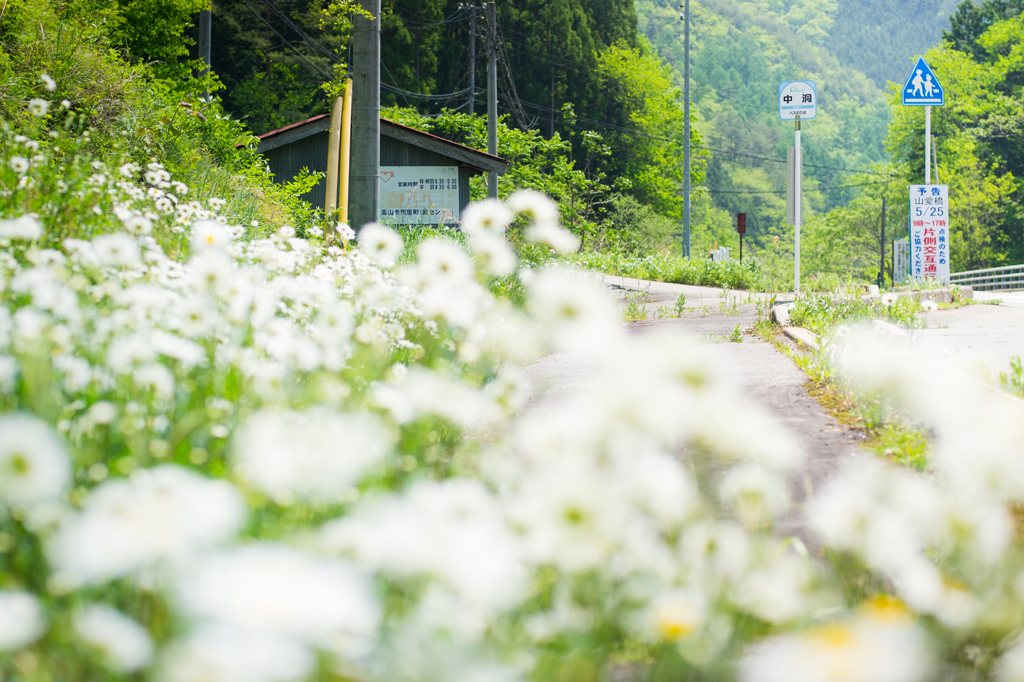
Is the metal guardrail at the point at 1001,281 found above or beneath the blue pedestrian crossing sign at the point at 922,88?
beneath

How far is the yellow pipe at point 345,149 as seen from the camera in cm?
744

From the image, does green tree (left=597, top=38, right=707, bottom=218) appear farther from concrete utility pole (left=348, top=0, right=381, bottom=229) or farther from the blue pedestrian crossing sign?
concrete utility pole (left=348, top=0, right=381, bottom=229)

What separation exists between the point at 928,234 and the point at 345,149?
455 inches

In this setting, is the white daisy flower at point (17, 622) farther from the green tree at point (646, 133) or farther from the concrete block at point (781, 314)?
the green tree at point (646, 133)

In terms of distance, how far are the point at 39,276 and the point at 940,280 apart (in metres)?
15.8

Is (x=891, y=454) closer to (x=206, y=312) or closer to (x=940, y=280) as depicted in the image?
(x=206, y=312)

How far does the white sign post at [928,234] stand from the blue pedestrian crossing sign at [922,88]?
6.07ft

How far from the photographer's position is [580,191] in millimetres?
31547

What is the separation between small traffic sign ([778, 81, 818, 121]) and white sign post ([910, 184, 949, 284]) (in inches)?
195

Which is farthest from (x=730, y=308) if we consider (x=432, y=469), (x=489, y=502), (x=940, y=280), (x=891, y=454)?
(x=489, y=502)

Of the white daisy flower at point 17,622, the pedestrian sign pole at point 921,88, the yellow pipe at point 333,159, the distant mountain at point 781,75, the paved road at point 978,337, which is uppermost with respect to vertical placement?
the distant mountain at point 781,75

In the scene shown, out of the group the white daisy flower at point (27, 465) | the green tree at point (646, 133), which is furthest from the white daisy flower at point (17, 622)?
the green tree at point (646, 133)

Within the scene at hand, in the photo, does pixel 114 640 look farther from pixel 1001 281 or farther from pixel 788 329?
pixel 1001 281

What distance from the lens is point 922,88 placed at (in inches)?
527
